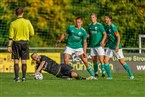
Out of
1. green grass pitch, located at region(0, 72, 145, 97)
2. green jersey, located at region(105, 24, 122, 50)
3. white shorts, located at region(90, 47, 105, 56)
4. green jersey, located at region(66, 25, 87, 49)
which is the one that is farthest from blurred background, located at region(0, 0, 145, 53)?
green grass pitch, located at region(0, 72, 145, 97)

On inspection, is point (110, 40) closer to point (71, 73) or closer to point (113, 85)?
point (71, 73)

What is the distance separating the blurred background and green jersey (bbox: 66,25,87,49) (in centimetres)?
899

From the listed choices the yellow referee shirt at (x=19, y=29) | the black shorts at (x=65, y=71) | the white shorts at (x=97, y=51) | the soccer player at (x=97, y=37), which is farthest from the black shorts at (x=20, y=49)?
the white shorts at (x=97, y=51)

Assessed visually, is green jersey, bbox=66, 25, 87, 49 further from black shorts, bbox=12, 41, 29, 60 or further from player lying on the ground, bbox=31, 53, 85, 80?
black shorts, bbox=12, 41, 29, 60

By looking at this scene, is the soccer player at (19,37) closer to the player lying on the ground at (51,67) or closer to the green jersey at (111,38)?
the player lying on the ground at (51,67)

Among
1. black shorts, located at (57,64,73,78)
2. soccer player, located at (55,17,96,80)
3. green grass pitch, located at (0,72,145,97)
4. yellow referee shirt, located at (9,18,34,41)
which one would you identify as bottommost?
black shorts, located at (57,64,73,78)

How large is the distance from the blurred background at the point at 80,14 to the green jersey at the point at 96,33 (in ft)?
27.1

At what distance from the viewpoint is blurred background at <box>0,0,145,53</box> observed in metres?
30.3

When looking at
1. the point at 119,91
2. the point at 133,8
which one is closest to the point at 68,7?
the point at 133,8

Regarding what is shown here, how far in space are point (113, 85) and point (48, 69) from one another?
2.98 metres

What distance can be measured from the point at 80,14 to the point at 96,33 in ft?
34.0

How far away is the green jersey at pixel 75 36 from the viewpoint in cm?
2077

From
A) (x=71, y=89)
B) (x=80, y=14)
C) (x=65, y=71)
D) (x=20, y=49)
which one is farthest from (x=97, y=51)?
(x=80, y=14)

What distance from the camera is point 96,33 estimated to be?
843 inches
